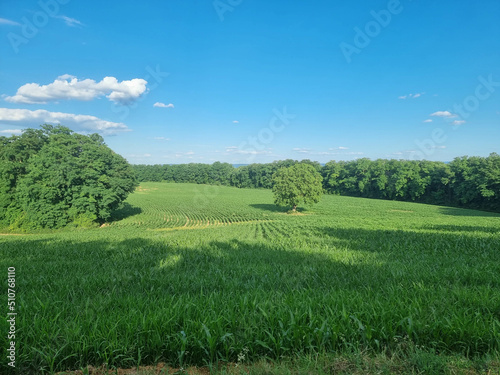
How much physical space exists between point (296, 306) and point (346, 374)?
1.21m

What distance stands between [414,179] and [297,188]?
53159 millimetres

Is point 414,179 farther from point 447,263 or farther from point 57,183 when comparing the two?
point 57,183

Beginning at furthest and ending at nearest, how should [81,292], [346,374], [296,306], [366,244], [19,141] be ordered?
[19,141] < [366,244] < [81,292] < [296,306] < [346,374]

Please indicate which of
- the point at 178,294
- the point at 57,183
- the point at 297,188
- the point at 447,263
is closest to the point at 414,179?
the point at 297,188

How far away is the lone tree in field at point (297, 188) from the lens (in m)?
51.5

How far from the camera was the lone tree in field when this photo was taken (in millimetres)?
51531

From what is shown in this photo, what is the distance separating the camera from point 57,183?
118ft

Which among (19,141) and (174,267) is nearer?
(174,267)

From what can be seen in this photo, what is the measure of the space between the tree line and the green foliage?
883cm

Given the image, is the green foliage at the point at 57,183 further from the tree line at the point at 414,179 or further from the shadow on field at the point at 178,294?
the shadow on field at the point at 178,294

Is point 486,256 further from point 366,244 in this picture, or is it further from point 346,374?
→ point 346,374

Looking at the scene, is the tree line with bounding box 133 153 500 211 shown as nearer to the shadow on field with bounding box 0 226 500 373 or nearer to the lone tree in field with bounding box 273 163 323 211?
the lone tree in field with bounding box 273 163 323 211

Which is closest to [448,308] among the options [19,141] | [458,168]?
[19,141]

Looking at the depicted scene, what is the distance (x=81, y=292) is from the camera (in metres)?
4.77
